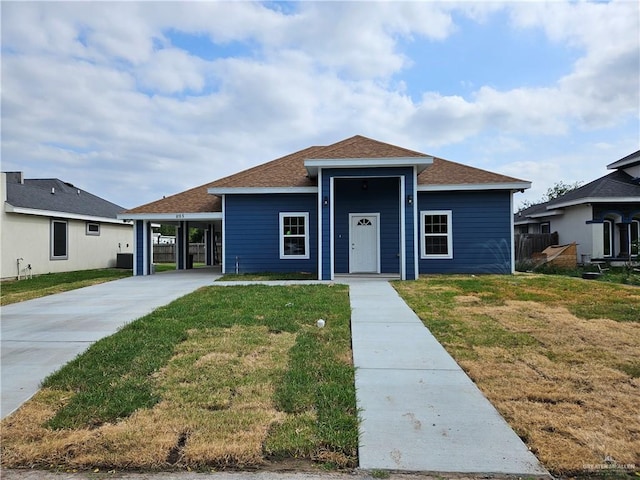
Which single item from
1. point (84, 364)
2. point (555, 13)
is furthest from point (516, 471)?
point (555, 13)

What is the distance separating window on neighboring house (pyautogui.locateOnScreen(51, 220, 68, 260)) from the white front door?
13276 mm

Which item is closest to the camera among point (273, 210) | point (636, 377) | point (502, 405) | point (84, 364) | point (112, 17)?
point (502, 405)

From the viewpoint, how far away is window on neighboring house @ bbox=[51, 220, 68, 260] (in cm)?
1752

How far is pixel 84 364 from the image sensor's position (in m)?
4.51

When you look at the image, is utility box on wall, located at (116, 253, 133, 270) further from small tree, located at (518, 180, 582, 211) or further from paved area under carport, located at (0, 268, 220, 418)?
small tree, located at (518, 180, 582, 211)

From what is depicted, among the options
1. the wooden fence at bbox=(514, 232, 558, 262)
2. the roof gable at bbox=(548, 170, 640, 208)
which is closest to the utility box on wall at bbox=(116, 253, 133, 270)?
the wooden fence at bbox=(514, 232, 558, 262)

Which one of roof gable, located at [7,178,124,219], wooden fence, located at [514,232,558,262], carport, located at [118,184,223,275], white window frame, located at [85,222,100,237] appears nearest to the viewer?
carport, located at [118,184,223,275]

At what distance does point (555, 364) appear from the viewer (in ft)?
14.8

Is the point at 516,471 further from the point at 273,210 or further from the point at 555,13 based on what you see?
the point at 273,210

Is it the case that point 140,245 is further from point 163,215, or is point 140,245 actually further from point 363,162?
point 363,162

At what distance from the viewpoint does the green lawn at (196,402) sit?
275cm

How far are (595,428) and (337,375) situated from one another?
87.6 inches

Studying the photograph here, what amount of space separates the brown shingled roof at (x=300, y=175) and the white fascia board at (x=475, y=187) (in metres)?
0.14

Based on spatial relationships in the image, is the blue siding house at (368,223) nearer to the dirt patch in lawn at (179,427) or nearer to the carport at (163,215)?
the carport at (163,215)
